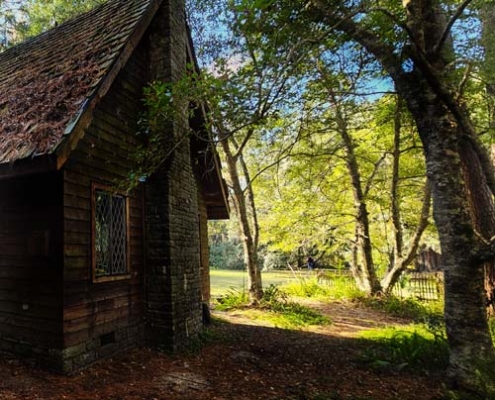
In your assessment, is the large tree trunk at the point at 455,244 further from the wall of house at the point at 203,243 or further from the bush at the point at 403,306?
the wall of house at the point at 203,243

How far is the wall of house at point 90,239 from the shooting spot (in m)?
4.64

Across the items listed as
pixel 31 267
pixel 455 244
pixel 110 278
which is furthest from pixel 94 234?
pixel 455 244

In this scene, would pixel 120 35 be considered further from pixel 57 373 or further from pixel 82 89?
pixel 57 373

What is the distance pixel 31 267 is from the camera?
4.82 meters

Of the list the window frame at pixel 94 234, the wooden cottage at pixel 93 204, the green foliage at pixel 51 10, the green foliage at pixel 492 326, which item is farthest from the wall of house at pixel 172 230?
the green foliage at pixel 51 10

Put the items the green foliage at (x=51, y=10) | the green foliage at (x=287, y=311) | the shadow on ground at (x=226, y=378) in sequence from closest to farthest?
the shadow on ground at (x=226, y=378)
the green foliage at (x=287, y=311)
the green foliage at (x=51, y=10)

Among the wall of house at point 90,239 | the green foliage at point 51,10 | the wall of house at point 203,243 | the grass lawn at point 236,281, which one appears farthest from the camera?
the grass lawn at point 236,281

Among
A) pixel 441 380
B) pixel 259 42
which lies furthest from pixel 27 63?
pixel 441 380

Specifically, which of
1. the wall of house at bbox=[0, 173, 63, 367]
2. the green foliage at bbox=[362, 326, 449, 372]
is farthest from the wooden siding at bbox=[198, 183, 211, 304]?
the wall of house at bbox=[0, 173, 63, 367]

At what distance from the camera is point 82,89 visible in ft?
15.5

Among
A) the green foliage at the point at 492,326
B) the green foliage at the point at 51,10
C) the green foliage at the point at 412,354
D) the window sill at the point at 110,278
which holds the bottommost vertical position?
the green foliage at the point at 412,354

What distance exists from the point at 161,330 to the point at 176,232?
1.73 metres

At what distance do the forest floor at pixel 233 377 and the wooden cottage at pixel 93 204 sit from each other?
0.33m

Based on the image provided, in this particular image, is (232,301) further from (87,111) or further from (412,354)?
(87,111)
